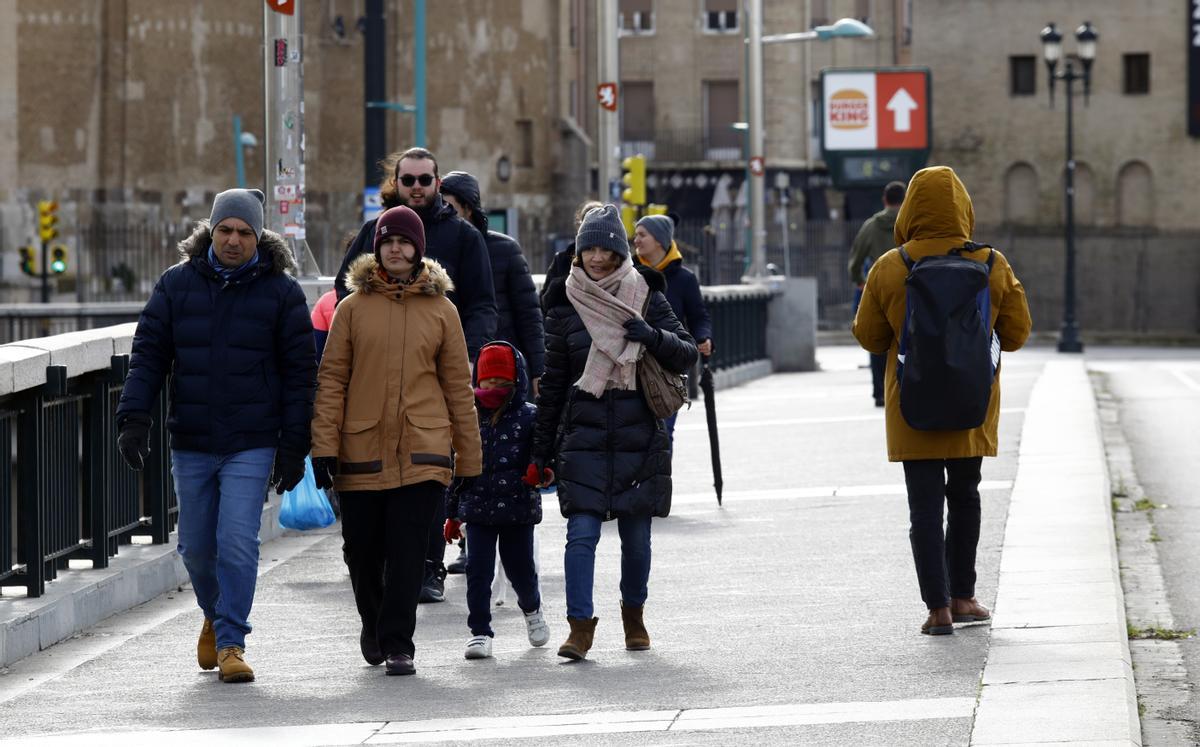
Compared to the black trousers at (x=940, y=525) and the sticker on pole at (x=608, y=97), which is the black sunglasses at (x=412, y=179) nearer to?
the black trousers at (x=940, y=525)

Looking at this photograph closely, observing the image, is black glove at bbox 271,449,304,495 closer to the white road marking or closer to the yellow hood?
the white road marking

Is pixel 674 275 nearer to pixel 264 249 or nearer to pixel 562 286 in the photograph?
pixel 562 286

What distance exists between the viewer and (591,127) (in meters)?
71.9

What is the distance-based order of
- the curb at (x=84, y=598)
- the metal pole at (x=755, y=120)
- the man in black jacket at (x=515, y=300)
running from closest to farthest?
1. the curb at (x=84, y=598)
2. the man in black jacket at (x=515, y=300)
3. the metal pole at (x=755, y=120)

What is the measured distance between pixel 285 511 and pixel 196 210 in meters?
52.2

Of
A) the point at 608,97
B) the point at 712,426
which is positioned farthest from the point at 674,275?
the point at 608,97

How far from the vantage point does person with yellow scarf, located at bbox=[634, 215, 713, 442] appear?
12.6m

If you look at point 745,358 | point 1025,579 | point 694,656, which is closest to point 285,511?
point 694,656

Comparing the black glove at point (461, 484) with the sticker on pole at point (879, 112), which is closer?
the black glove at point (461, 484)

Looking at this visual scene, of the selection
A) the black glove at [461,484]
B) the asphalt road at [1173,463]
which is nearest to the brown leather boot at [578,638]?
the black glove at [461,484]

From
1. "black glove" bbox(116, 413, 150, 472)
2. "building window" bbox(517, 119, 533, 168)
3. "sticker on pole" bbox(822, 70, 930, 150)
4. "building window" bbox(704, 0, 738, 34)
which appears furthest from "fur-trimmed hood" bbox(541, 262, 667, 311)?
"building window" bbox(704, 0, 738, 34)

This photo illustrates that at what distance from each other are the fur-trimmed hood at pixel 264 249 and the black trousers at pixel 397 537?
87cm

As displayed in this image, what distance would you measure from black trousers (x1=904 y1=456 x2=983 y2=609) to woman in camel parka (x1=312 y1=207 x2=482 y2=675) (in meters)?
1.75

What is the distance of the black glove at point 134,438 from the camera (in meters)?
7.50
